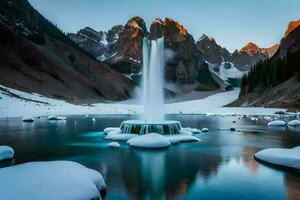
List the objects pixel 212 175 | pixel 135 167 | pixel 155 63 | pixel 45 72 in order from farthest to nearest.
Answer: pixel 45 72
pixel 155 63
pixel 135 167
pixel 212 175

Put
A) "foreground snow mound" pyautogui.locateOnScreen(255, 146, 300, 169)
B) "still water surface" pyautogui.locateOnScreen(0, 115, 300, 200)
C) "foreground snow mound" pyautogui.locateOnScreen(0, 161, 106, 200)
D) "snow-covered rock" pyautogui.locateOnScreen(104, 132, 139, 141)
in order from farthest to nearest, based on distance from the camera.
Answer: "snow-covered rock" pyautogui.locateOnScreen(104, 132, 139, 141), "foreground snow mound" pyautogui.locateOnScreen(255, 146, 300, 169), "still water surface" pyautogui.locateOnScreen(0, 115, 300, 200), "foreground snow mound" pyautogui.locateOnScreen(0, 161, 106, 200)

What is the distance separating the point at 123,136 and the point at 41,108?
5994 centimetres

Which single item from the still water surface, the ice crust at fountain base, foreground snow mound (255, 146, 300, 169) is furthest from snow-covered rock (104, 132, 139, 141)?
foreground snow mound (255, 146, 300, 169)

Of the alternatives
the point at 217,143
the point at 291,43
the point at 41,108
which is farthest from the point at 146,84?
the point at 291,43

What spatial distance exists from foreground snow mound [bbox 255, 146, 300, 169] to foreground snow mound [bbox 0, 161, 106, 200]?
12.7 meters

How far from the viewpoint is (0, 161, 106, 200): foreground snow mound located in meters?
11.8

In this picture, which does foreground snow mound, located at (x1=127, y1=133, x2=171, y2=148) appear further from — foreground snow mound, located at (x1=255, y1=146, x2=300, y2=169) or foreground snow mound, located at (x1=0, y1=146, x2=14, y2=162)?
foreground snow mound, located at (x1=0, y1=146, x2=14, y2=162)

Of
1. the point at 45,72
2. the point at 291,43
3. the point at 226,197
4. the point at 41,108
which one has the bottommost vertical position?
the point at 226,197

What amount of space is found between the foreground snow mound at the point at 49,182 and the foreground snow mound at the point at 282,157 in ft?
41.6

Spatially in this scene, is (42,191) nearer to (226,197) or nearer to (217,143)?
(226,197)

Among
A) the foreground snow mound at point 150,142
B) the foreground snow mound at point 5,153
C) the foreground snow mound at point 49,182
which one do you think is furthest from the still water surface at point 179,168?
the foreground snow mound at point 49,182

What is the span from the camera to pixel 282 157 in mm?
22672

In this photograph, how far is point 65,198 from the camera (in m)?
11.7

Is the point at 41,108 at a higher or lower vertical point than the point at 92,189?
higher
